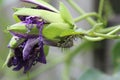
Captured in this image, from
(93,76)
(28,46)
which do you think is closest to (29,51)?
(28,46)

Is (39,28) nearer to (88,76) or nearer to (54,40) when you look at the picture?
(54,40)

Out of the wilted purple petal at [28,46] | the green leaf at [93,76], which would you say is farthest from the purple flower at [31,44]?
the green leaf at [93,76]

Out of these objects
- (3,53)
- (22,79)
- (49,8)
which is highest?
(49,8)

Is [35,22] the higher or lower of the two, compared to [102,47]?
higher

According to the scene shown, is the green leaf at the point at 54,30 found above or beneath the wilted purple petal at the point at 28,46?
above

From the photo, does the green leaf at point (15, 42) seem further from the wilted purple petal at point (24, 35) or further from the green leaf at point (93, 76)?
the green leaf at point (93, 76)

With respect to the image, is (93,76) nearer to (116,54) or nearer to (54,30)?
(116,54)

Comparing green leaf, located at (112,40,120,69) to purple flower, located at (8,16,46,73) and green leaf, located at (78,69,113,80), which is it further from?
purple flower, located at (8,16,46,73)

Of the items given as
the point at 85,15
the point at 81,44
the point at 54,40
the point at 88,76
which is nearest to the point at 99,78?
the point at 88,76
